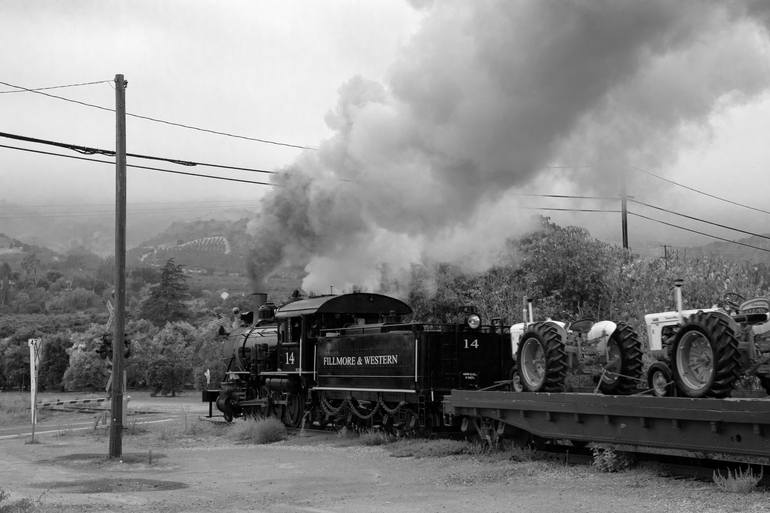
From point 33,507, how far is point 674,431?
7.94 meters

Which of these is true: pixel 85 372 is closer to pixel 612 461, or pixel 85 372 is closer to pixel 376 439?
pixel 376 439

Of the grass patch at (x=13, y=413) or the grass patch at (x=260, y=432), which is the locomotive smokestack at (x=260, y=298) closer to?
the grass patch at (x=260, y=432)

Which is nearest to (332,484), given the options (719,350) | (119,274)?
(719,350)

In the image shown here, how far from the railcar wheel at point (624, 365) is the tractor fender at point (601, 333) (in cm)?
53

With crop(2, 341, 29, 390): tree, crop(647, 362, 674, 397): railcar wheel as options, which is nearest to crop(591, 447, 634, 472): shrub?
crop(647, 362, 674, 397): railcar wheel

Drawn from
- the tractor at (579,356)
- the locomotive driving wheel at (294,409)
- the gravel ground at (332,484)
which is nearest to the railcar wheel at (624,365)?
the tractor at (579,356)

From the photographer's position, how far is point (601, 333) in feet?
46.1

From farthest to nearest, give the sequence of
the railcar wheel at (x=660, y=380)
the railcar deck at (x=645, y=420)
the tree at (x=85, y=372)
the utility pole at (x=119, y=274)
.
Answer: the tree at (x=85, y=372) → the utility pole at (x=119, y=274) → the railcar wheel at (x=660, y=380) → the railcar deck at (x=645, y=420)

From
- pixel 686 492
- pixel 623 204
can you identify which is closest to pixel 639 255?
pixel 623 204

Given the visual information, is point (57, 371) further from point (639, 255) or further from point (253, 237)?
point (639, 255)

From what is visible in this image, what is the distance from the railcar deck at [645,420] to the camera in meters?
10.1

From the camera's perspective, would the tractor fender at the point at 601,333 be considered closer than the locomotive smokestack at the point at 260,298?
Yes

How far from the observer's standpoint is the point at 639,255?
112ft

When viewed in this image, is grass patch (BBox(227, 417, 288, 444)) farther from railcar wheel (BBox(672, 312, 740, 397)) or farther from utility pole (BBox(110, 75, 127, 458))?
railcar wheel (BBox(672, 312, 740, 397))
